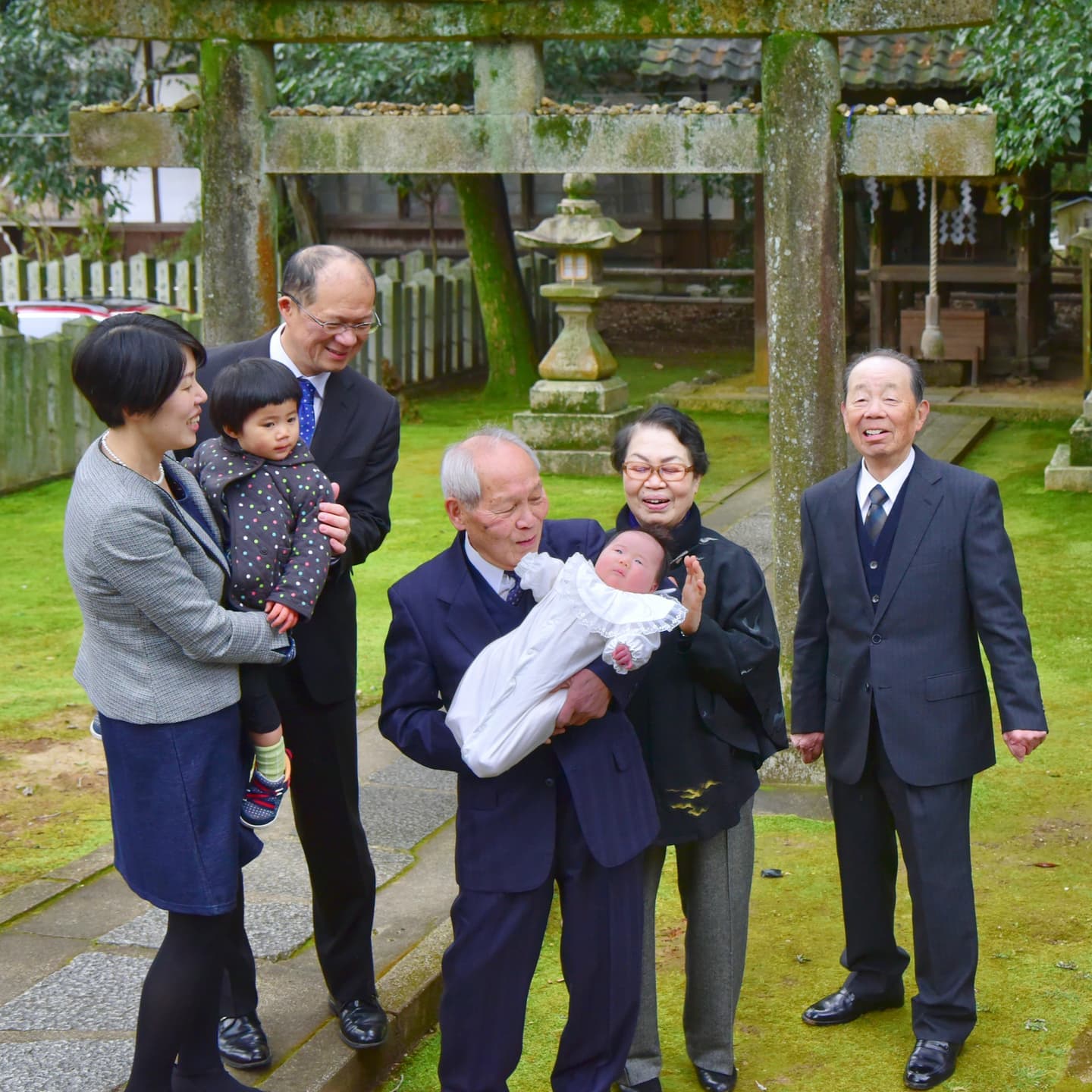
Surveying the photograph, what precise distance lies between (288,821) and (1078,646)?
13.5 ft

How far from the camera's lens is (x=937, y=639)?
3.73m

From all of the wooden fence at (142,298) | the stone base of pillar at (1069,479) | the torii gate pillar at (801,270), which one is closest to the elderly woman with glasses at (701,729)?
the torii gate pillar at (801,270)

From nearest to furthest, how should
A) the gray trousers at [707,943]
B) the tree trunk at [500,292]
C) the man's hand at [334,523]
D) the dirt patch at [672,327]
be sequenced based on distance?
the man's hand at [334,523], the gray trousers at [707,943], the tree trunk at [500,292], the dirt patch at [672,327]

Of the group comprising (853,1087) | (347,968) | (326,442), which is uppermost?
(326,442)

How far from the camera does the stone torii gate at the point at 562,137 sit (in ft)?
16.9

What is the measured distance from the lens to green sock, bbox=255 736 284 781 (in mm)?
3316

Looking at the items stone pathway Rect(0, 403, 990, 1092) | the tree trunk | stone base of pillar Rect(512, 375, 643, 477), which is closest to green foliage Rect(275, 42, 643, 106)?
the tree trunk

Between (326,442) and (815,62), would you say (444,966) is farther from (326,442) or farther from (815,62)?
(815,62)

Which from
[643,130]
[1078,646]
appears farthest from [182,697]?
[1078,646]

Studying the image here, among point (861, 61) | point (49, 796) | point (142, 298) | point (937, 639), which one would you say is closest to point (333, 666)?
point (937, 639)

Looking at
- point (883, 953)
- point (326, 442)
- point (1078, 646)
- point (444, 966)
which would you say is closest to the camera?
point (444, 966)

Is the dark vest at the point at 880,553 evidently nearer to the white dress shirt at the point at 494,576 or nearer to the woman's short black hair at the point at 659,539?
the woman's short black hair at the point at 659,539

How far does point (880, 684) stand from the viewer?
3770 millimetres

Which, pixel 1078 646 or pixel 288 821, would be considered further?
pixel 1078 646
